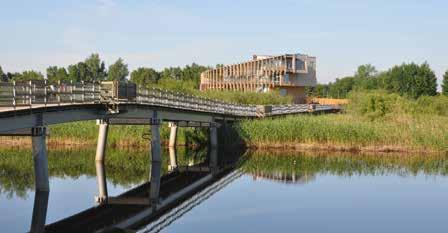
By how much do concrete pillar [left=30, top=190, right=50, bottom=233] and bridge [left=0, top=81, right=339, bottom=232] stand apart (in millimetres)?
75

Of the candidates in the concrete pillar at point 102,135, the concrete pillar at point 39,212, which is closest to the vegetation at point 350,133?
the concrete pillar at point 102,135

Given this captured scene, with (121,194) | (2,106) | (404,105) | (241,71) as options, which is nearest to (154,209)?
(121,194)

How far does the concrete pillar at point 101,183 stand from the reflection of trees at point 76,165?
0.33 m

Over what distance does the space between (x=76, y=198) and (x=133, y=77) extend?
132831 millimetres

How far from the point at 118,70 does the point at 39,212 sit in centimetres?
14852

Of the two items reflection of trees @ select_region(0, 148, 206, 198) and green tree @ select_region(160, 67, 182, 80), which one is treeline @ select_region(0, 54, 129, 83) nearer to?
green tree @ select_region(160, 67, 182, 80)

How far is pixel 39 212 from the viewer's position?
90.9 feet

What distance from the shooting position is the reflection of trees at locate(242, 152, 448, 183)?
44044 mm

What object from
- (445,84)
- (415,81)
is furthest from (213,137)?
(415,81)

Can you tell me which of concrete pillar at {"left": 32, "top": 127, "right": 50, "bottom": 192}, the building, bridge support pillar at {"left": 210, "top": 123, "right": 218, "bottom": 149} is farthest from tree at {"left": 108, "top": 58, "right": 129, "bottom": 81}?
concrete pillar at {"left": 32, "top": 127, "right": 50, "bottom": 192}

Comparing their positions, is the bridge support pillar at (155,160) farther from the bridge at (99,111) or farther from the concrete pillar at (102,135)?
the concrete pillar at (102,135)

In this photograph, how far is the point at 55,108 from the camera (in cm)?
3094

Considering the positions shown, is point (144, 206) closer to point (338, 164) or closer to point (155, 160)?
point (155, 160)

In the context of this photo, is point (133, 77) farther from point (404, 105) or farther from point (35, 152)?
point (35, 152)
